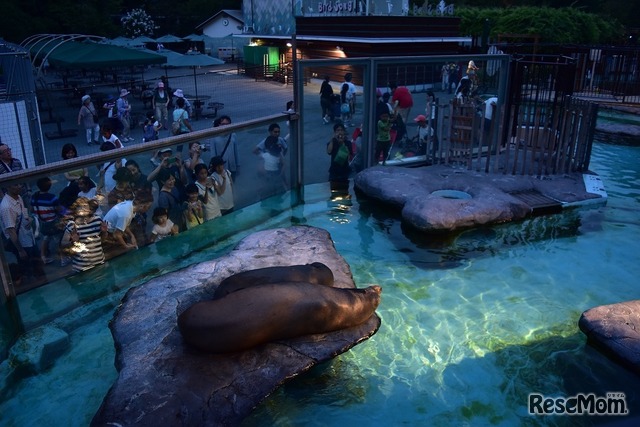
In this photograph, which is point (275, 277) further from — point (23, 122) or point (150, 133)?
point (150, 133)

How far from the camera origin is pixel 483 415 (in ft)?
15.4

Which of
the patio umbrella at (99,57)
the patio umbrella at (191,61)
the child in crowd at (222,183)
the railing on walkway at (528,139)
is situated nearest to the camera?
the child in crowd at (222,183)

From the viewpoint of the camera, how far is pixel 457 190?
941 cm

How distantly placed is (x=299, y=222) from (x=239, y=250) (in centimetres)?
223

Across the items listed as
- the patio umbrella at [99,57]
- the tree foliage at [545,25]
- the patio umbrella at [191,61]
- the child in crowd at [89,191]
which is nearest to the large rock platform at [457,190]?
the child in crowd at [89,191]

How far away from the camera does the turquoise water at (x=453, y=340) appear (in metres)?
4.72

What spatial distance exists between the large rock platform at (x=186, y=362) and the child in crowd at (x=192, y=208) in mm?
1386

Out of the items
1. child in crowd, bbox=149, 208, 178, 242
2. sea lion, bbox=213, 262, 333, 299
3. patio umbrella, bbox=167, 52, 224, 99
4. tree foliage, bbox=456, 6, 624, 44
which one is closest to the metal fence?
child in crowd, bbox=149, 208, 178, 242

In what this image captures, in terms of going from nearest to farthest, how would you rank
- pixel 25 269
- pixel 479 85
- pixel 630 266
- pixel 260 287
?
pixel 260 287
pixel 25 269
pixel 630 266
pixel 479 85

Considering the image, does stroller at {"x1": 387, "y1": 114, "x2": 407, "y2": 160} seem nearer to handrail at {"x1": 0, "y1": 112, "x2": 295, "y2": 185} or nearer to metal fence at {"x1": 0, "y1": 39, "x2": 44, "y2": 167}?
handrail at {"x1": 0, "y1": 112, "x2": 295, "y2": 185}

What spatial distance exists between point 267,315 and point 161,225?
2.91m

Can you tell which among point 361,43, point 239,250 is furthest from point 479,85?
point 361,43

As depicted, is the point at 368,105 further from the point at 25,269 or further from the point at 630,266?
the point at 25,269

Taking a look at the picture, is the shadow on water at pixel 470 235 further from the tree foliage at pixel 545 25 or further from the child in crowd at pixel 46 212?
the tree foliage at pixel 545 25
